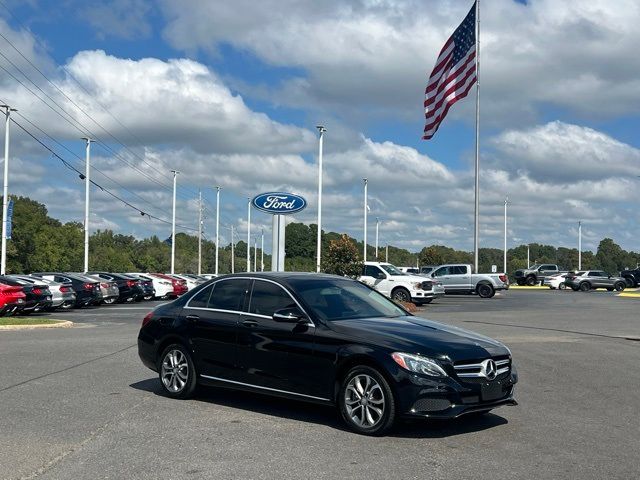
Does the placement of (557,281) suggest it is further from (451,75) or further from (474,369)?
(474,369)

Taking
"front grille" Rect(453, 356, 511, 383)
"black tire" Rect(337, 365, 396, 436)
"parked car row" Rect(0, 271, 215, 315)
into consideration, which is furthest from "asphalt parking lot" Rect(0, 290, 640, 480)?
"parked car row" Rect(0, 271, 215, 315)

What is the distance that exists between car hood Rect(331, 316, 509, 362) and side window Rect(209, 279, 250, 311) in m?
1.51

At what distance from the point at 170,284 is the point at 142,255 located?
96.8m

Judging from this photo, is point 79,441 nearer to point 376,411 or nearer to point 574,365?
point 376,411

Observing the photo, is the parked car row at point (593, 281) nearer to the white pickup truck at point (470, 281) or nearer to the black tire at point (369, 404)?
the white pickup truck at point (470, 281)

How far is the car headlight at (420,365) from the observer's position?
7.40m

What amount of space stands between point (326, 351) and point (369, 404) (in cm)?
72

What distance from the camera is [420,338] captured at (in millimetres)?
7738

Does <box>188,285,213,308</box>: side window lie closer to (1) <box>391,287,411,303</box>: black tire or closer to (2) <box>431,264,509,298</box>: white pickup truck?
(1) <box>391,287,411,303</box>: black tire

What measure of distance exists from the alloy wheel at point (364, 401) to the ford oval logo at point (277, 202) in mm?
22868

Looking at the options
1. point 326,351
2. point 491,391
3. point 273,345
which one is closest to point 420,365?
point 491,391

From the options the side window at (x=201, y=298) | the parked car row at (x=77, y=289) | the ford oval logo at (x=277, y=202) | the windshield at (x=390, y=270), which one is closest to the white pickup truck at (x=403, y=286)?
the windshield at (x=390, y=270)

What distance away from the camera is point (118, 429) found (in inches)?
311

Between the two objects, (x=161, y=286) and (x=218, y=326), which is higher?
(x=218, y=326)
